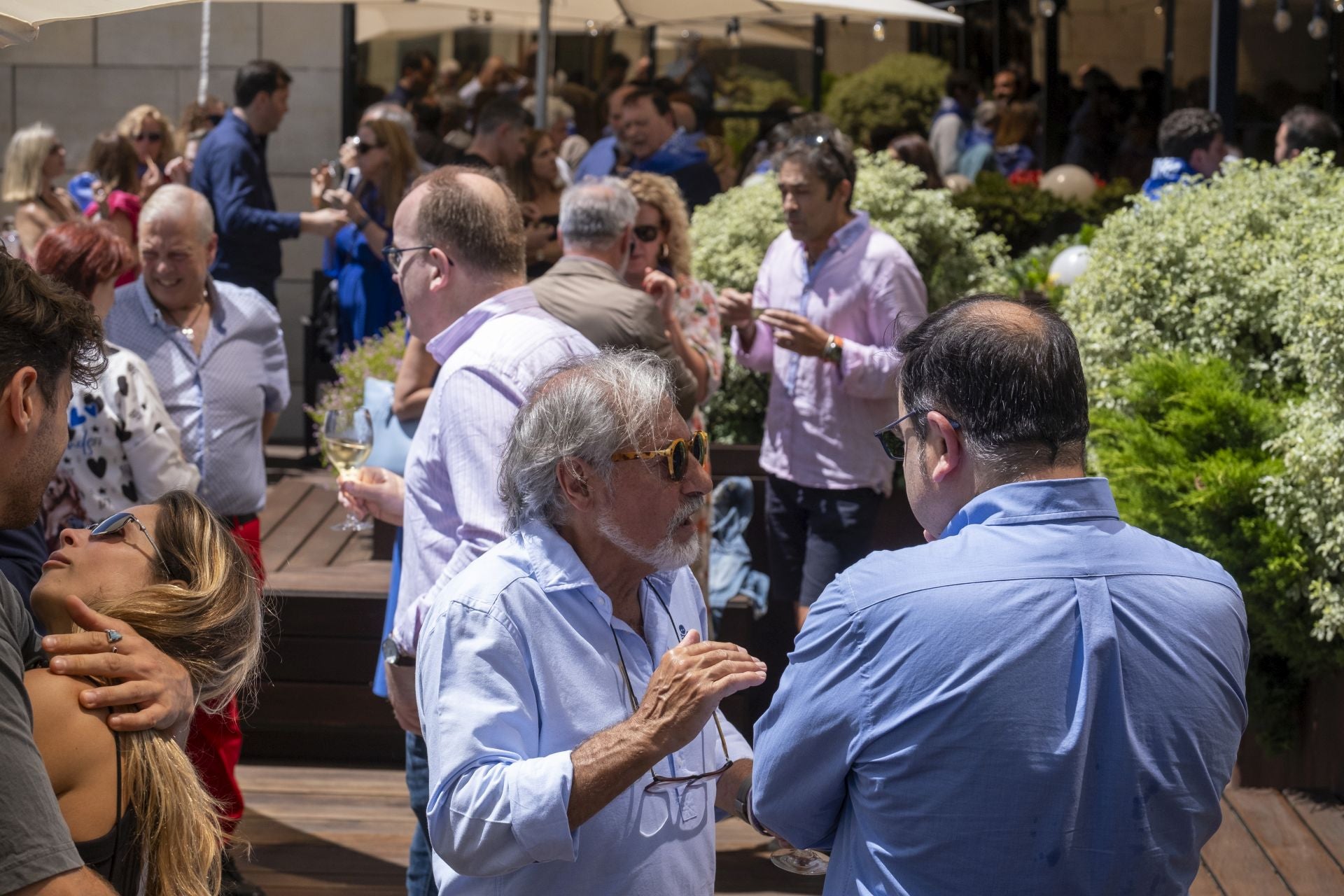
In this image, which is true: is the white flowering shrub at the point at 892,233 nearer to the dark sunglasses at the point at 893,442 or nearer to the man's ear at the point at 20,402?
the dark sunglasses at the point at 893,442

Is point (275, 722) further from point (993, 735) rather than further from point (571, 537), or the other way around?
point (993, 735)

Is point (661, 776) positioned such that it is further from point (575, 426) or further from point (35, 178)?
point (35, 178)

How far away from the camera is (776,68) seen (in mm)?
11969

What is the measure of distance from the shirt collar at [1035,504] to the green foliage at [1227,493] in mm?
2842

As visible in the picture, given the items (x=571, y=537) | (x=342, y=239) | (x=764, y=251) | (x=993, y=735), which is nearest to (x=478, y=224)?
(x=571, y=537)

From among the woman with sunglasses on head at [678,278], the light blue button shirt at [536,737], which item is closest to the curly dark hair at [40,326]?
the light blue button shirt at [536,737]

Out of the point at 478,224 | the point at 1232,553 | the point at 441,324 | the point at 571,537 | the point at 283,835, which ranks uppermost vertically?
the point at 478,224

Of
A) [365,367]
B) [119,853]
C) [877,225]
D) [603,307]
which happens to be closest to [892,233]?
[877,225]

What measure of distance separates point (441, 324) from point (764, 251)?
3.88 metres

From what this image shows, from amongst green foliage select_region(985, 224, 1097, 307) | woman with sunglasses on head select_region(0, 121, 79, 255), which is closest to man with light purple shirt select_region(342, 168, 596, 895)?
green foliage select_region(985, 224, 1097, 307)

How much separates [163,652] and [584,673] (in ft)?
2.00

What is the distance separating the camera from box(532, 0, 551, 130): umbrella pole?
290 inches

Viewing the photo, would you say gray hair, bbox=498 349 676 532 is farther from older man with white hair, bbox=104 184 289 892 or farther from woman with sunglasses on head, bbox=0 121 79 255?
woman with sunglasses on head, bbox=0 121 79 255

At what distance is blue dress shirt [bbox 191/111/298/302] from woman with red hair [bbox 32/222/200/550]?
3523 millimetres
